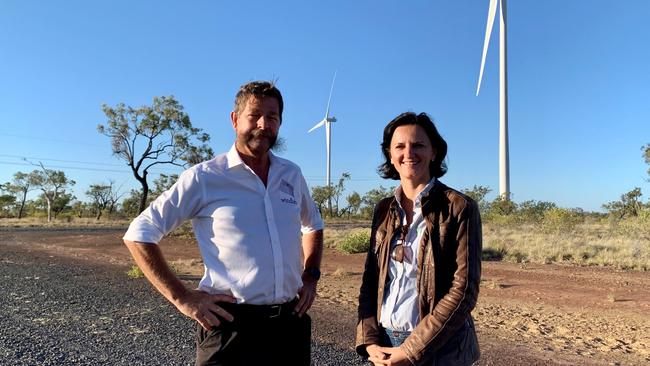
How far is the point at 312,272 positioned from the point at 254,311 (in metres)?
0.57

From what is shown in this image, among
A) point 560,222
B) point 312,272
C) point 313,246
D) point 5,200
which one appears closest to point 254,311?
point 312,272

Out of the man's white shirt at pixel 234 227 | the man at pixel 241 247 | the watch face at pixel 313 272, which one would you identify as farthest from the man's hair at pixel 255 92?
the watch face at pixel 313 272

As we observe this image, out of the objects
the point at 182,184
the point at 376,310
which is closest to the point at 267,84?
the point at 182,184

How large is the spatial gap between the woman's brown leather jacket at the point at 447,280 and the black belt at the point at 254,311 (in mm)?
774

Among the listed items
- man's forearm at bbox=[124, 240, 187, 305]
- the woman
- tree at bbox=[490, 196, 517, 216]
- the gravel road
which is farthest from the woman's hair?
tree at bbox=[490, 196, 517, 216]

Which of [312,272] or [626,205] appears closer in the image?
[312,272]

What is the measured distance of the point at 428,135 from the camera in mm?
2533

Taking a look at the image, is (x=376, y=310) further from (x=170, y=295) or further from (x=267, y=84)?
(x=267, y=84)

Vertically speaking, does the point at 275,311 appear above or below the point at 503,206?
below

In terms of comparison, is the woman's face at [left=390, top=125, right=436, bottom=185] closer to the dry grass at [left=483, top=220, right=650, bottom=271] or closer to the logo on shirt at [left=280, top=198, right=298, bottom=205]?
the logo on shirt at [left=280, top=198, right=298, bottom=205]

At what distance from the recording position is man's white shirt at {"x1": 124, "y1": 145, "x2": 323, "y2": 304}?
8.70ft

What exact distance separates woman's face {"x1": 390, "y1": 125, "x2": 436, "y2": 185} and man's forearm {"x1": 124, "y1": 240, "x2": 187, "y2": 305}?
1.30 metres

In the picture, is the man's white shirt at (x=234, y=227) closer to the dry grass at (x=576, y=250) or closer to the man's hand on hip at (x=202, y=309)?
the man's hand on hip at (x=202, y=309)

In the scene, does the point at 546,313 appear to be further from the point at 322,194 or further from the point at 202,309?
the point at 322,194
